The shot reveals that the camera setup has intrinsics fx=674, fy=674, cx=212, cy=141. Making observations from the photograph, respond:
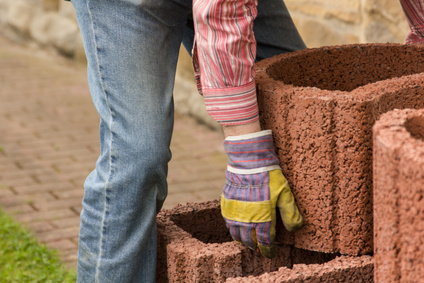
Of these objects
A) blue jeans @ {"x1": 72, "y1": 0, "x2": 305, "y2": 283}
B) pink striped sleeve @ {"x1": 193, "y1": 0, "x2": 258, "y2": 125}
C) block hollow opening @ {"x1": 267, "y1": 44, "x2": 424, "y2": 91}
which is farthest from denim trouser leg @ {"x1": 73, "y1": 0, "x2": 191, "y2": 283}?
block hollow opening @ {"x1": 267, "y1": 44, "x2": 424, "y2": 91}

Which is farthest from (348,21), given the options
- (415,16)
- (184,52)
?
(184,52)

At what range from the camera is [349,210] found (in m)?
1.82

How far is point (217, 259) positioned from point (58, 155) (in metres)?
2.59

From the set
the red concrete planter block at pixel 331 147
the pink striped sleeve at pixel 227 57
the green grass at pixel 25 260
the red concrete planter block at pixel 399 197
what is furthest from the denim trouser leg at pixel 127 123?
the green grass at pixel 25 260

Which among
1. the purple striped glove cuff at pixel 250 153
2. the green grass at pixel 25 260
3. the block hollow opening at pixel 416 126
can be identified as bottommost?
the green grass at pixel 25 260

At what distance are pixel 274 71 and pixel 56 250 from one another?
4.85 feet

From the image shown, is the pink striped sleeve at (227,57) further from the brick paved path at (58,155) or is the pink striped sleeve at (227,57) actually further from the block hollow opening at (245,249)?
the brick paved path at (58,155)

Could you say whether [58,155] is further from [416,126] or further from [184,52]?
[416,126]

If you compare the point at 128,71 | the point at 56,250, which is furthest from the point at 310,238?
the point at 56,250

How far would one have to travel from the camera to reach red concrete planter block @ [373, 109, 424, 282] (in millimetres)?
1322

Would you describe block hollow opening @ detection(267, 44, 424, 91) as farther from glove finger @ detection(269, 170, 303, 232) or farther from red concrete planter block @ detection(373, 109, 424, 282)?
red concrete planter block @ detection(373, 109, 424, 282)

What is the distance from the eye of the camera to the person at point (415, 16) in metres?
2.23

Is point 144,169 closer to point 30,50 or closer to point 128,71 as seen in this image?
point 128,71

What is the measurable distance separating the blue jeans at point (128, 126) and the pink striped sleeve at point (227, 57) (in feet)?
0.60
